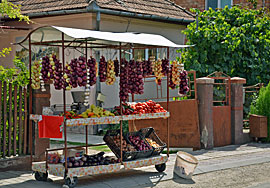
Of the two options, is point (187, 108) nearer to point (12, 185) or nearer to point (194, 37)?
point (194, 37)

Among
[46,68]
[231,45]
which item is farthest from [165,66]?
[231,45]

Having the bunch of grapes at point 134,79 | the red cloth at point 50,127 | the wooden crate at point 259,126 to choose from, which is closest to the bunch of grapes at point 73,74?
the red cloth at point 50,127

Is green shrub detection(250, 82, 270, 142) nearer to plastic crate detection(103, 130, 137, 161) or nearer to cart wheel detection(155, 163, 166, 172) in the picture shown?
cart wheel detection(155, 163, 166, 172)

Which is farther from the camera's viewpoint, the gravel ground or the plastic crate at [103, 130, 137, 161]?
the plastic crate at [103, 130, 137, 161]

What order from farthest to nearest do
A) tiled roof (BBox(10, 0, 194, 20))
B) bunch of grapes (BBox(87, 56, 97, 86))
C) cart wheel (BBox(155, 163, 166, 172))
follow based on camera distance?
tiled roof (BBox(10, 0, 194, 20)) < cart wheel (BBox(155, 163, 166, 172)) < bunch of grapes (BBox(87, 56, 97, 86))

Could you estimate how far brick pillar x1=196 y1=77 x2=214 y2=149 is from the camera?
12.4 meters

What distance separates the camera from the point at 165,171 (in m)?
9.72

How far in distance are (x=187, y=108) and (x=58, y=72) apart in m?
4.79

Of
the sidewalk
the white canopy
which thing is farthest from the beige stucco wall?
the sidewalk

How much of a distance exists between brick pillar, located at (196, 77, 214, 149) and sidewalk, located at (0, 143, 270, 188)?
0.32 m

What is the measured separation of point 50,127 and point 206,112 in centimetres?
523

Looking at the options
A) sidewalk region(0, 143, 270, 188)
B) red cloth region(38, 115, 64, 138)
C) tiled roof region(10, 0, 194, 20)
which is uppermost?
tiled roof region(10, 0, 194, 20)

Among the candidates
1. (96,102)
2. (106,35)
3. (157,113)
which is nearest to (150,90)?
(96,102)

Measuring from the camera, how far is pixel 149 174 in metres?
9.35
